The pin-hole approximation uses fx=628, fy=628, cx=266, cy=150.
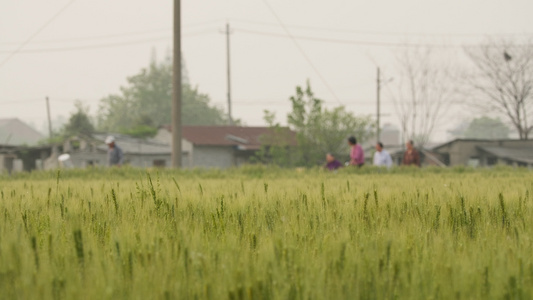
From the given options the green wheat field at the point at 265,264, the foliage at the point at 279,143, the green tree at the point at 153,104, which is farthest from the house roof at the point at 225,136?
the green wheat field at the point at 265,264

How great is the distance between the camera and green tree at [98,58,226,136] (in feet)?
306

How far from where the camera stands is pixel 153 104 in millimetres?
94938

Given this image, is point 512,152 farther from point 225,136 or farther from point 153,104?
point 153,104

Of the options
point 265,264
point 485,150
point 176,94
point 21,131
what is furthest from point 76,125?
point 21,131

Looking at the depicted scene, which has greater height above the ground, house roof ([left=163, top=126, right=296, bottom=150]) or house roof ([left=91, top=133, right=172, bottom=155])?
house roof ([left=163, top=126, right=296, bottom=150])

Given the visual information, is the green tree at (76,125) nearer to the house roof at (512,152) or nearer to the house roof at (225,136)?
the house roof at (225,136)

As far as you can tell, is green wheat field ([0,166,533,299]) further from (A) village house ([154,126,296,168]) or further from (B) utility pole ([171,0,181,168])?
(A) village house ([154,126,296,168])

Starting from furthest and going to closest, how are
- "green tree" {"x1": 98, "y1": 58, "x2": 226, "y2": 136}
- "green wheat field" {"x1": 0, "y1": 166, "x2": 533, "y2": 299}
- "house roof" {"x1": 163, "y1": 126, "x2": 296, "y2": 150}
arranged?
"green tree" {"x1": 98, "y1": 58, "x2": 226, "y2": 136}
"house roof" {"x1": 163, "y1": 126, "x2": 296, "y2": 150}
"green wheat field" {"x1": 0, "y1": 166, "x2": 533, "y2": 299}

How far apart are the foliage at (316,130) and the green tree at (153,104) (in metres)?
51.5

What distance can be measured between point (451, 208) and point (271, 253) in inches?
69.3

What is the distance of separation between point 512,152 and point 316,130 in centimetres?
1673

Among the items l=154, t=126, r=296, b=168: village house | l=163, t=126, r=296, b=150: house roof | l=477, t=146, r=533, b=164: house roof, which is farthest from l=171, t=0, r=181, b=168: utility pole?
l=163, t=126, r=296, b=150: house roof

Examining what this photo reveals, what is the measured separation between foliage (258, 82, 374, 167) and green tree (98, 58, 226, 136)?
51471 millimetres

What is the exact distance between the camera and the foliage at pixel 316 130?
41.5m
